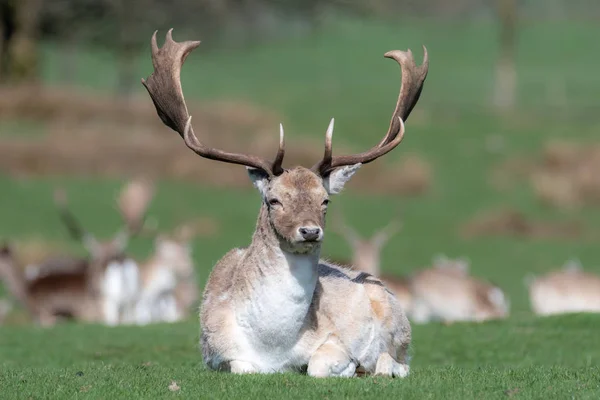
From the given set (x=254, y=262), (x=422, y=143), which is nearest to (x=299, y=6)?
(x=422, y=143)

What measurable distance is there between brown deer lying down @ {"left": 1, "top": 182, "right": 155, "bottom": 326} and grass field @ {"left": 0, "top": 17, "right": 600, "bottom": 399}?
4.96 m

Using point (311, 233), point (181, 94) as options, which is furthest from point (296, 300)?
point (181, 94)

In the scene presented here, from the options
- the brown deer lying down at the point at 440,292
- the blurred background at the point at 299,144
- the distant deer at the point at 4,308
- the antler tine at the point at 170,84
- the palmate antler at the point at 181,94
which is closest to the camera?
the palmate antler at the point at 181,94

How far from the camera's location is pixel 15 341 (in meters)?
16.2

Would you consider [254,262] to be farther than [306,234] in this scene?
Yes

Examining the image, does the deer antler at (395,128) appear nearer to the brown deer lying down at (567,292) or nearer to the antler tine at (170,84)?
the antler tine at (170,84)

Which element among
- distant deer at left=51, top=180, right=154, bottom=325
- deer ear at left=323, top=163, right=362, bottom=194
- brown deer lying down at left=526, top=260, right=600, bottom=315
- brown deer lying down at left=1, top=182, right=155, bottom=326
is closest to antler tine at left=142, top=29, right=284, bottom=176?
deer ear at left=323, top=163, right=362, bottom=194

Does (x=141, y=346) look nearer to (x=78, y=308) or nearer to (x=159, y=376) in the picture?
(x=159, y=376)

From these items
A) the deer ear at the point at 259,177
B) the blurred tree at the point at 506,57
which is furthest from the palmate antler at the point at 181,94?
the blurred tree at the point at 506,57

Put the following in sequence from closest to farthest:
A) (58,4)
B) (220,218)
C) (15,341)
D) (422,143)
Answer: (15,341)
(220,218)
(422,143)
(58,4)

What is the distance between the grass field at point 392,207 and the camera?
9.70 m

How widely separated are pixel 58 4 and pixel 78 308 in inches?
1767

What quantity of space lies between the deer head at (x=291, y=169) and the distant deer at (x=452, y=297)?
1243 cm

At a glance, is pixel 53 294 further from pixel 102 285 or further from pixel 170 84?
pixel 170 84
